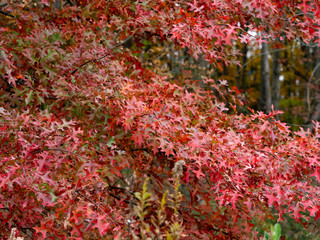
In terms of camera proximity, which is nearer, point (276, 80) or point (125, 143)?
point (125, 143)

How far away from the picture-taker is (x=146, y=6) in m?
3.25

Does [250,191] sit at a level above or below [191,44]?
below

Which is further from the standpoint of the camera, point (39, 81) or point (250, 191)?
point (39, 81)

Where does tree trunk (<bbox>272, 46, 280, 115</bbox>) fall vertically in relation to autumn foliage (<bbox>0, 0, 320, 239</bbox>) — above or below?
below

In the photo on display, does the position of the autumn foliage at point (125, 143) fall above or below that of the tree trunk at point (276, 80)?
above

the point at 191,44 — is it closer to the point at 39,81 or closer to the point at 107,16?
the point at 107,16

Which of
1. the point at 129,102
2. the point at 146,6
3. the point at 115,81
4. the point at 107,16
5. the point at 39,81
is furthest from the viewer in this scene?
the point at 107,16

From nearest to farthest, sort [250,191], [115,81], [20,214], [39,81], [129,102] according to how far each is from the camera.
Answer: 1. [250,191]
2. [129,102]
3. [20,214]
4. [115,81]
5. [39,81]

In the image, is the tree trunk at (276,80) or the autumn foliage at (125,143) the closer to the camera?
the autumn foliage at (125,143)

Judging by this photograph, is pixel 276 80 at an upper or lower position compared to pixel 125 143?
lower

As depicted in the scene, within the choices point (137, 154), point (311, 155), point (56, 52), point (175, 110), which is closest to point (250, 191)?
point (311, 155)

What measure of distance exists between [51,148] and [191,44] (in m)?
1.51

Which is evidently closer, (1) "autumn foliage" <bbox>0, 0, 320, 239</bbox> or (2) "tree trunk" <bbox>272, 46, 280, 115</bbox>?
(1) "autumn foliage" <bbox>0, 0, 320, 239</bbox>

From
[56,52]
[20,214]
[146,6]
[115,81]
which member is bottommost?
[20,214]
